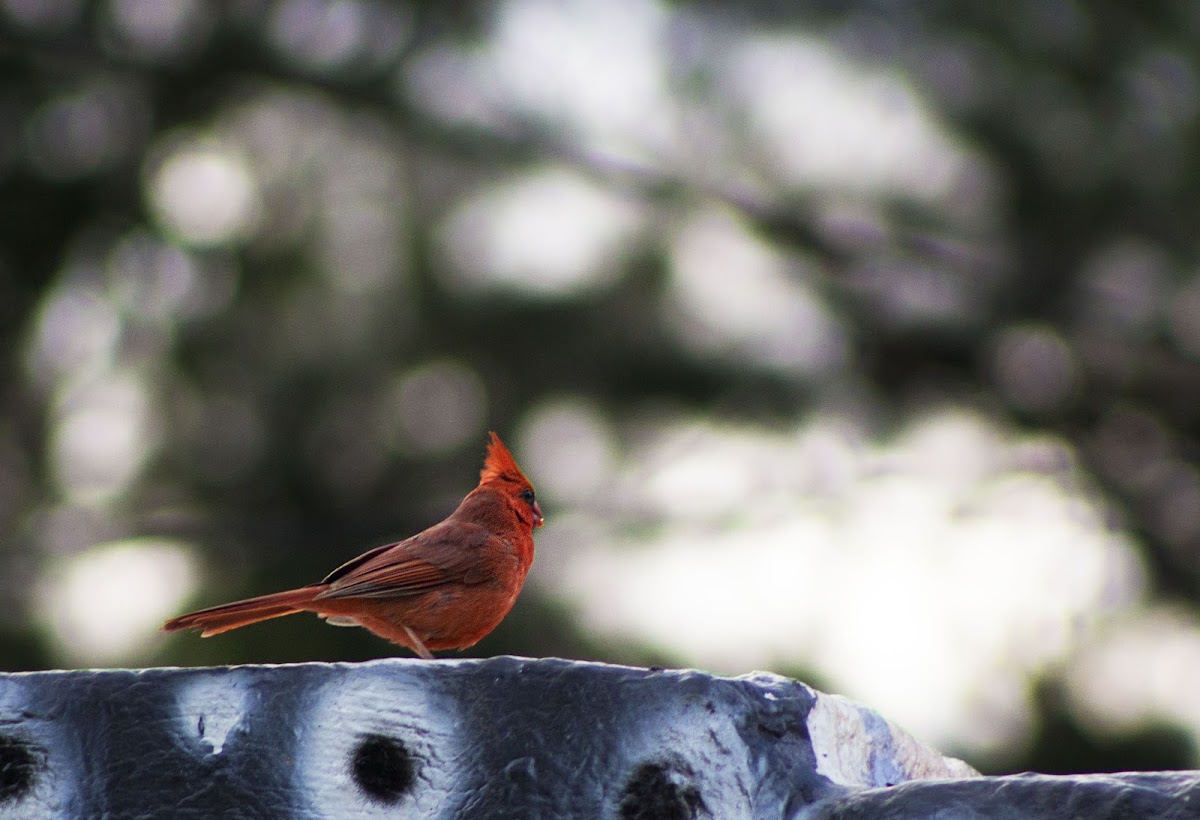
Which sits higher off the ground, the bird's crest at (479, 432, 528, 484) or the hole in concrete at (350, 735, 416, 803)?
the bird's crest at (479, 432, 528, 484)

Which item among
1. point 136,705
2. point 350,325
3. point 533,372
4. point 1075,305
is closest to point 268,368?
point 350,325

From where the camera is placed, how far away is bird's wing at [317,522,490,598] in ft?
12.1

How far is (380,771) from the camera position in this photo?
227 cm

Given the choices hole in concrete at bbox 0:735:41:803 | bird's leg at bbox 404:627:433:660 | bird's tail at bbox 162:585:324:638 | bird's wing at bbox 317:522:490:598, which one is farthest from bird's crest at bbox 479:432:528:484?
hole in concrete at bbox 0:735:41:803

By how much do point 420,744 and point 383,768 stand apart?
69 mm

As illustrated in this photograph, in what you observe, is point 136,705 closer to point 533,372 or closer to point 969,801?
point 969,801

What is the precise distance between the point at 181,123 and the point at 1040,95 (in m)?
3.79

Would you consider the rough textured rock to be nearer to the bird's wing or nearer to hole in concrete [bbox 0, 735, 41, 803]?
hole in concrete [bbox 0, 735, 41, 803]

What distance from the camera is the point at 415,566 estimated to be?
150 inches

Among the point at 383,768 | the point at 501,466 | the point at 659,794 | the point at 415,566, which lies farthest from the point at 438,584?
the point at 659,794

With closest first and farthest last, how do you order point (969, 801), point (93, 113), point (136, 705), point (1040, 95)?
1. point (969, 801)
2. point (136, 705)
3. point (1040, 95)
4. point (93, 113)

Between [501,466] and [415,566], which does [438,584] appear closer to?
[415,566]

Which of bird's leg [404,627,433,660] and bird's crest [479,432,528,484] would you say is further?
bird's crest [479,432,528,484]

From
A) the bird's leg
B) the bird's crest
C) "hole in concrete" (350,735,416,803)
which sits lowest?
the bird's leg
